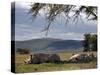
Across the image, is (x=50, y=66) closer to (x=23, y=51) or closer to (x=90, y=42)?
(x=23, y=51)

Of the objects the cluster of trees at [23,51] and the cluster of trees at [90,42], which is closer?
the cluster of trees at [23,51]

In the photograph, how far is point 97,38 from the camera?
2.69m

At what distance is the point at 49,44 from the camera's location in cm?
243

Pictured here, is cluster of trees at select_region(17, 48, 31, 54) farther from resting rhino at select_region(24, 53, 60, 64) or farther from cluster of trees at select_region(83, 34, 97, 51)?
cluster of trees at select_region(83, 34, 97, 51)

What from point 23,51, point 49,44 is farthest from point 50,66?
point 23,51

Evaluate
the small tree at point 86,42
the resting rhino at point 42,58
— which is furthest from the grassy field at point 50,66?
the small tree at point 86,42

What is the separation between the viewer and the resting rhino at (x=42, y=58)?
2347 mm

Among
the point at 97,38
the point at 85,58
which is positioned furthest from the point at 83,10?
the point at 85,58

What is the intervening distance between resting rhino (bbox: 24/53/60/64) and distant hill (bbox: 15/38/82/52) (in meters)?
0.06

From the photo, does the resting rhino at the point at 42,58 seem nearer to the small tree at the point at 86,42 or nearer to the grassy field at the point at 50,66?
the grassy field at the point at 50,66

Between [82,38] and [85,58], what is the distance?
23cm

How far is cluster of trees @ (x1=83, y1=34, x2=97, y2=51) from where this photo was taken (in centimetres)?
260

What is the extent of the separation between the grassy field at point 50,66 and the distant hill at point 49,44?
78 millimetres

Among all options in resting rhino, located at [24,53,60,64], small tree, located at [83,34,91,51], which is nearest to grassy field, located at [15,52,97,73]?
resting rhino, located at [24,53,60,64]
